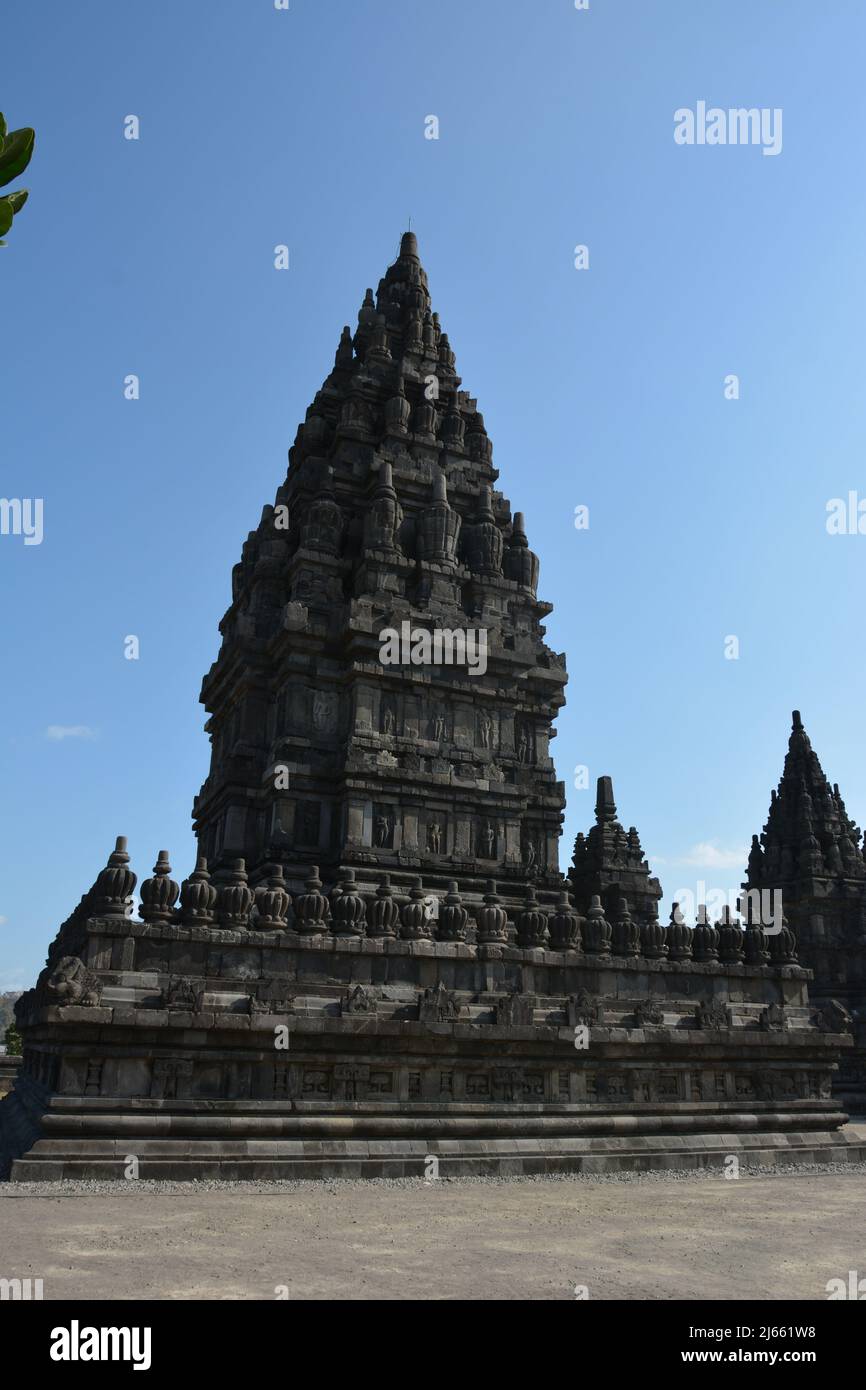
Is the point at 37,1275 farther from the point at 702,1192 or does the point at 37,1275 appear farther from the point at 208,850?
the point at 208,850

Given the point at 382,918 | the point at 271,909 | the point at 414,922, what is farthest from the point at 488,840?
the point at 271,909

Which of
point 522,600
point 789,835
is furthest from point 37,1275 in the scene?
point 789,835

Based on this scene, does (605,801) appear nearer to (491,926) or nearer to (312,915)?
(491,926)

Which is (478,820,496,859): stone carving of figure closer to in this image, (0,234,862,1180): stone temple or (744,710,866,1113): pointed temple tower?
(0,234,862,1180): stone temple

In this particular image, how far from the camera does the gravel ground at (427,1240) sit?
9.14 metres

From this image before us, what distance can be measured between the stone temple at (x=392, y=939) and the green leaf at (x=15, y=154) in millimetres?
14563

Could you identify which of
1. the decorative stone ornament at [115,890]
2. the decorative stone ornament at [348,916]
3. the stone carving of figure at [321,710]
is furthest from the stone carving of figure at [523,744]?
the decorative stone ornament at [115,890]

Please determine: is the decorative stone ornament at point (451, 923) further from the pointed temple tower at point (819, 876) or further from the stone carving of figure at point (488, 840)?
the pointed temple tower at point (819, 876)

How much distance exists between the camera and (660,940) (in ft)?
75.3

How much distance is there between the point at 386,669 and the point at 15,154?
2321 cm

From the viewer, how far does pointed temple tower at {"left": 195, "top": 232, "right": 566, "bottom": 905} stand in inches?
1053

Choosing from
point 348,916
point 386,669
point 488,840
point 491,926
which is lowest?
point 491,926

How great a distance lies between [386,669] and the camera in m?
28.0
